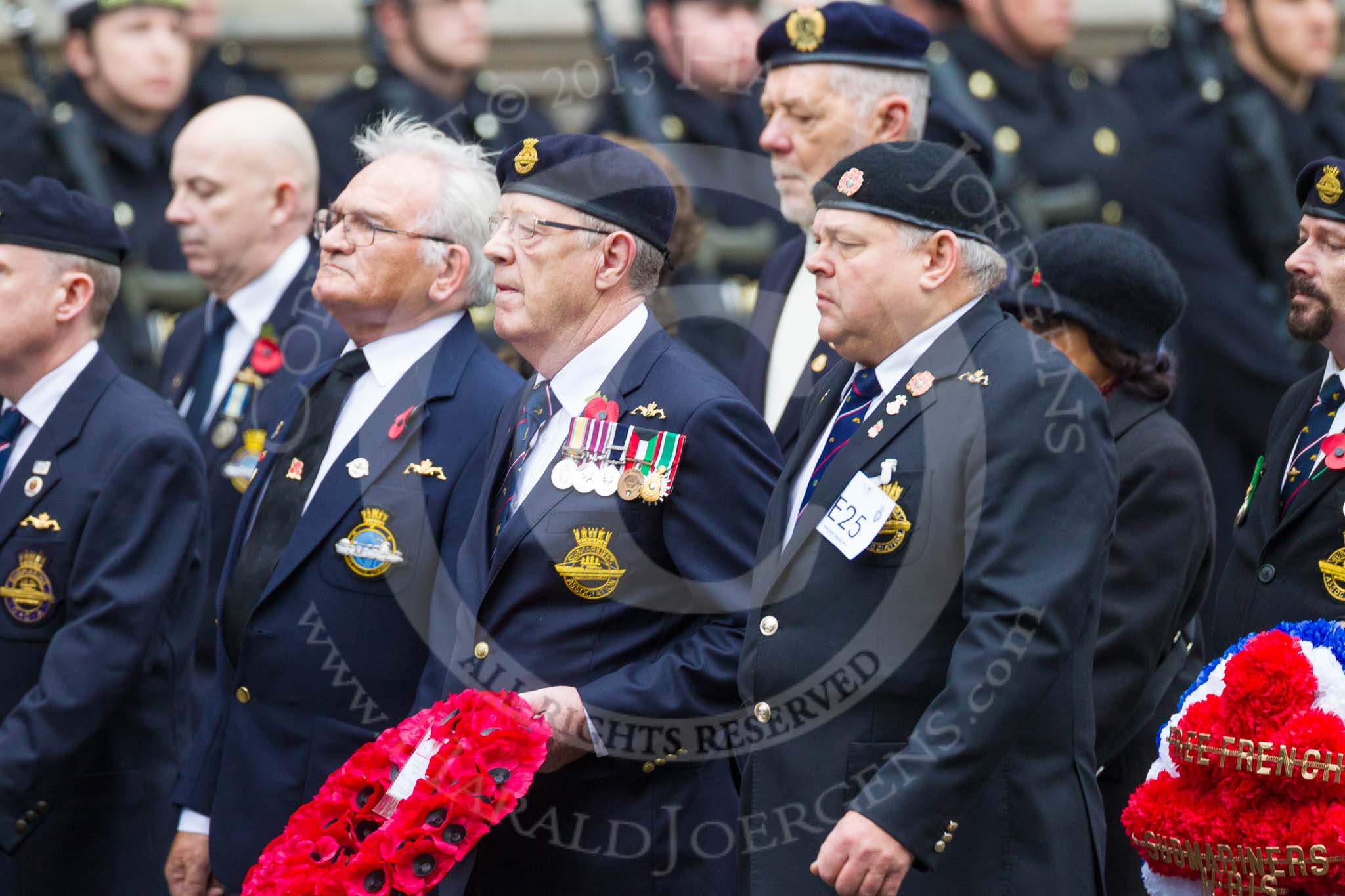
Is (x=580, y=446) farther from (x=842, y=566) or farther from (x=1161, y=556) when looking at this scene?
(x=1161, y=556)

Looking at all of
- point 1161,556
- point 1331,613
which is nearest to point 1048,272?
point 1161,556

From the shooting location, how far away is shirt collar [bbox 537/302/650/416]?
451cm

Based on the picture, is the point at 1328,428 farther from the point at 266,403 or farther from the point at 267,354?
the point at 267,354

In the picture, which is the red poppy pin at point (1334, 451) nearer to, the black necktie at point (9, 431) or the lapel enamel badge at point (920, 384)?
the lapel enamel badge at point (920, 384)

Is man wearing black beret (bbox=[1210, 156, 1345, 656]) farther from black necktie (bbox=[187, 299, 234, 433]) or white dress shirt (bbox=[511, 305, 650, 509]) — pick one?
black necktie (bbox=[187, 299, 234, 433])

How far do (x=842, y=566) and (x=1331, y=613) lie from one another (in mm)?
1172

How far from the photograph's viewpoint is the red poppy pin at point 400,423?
→ 481 cm

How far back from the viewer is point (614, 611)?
4.30 metres

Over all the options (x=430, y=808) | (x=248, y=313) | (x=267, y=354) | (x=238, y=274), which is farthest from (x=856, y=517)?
(x=238, y=274)

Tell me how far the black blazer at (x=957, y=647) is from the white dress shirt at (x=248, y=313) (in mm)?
2625

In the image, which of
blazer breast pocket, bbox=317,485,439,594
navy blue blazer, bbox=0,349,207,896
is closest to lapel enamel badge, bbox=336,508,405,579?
blazer breast pocket, bbox=317,485,439,594

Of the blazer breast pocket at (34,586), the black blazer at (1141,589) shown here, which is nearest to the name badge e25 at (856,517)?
the black blazer at (1141,589)

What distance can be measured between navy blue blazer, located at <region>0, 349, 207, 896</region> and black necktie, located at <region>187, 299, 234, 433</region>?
0.85 meters

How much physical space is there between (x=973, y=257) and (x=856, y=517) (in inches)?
23.4
